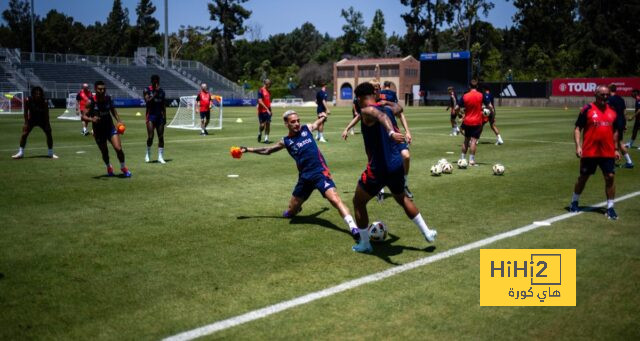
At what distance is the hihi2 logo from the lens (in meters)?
5.18

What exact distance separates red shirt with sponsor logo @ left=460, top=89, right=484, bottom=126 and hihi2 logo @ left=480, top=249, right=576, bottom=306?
8.19m

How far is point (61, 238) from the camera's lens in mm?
7332

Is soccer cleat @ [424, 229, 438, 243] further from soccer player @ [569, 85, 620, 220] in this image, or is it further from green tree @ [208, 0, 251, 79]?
green tree @ [208, 0, 251, 79]

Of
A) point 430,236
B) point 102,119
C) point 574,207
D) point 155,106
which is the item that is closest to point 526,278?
point 430,236

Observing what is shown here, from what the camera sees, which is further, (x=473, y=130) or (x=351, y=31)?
(x=351, y=31)

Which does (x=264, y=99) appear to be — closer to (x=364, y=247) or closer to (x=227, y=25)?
(x=364, y=247)

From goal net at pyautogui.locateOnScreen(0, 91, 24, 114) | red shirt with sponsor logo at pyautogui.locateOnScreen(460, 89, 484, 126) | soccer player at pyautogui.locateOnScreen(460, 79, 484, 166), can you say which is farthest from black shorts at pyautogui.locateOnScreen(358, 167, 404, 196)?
goal net at pyautogui.locateOnScreen(0, 91, 24, 114)

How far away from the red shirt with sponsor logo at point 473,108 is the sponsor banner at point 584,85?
45845mm

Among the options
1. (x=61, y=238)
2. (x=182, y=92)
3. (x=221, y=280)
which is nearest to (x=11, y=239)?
(x=61, y=238)

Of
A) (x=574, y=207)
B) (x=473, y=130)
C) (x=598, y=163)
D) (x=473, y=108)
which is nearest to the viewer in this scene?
(x=598, y=163)

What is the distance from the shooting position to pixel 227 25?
9556cm

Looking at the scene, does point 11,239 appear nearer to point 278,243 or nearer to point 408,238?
point 278,243

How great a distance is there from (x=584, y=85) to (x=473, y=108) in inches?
1991

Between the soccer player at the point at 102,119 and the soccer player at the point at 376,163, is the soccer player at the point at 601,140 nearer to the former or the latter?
the soccer player at the point at 376,163
